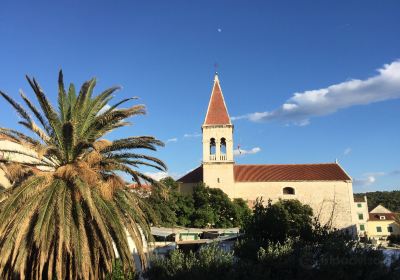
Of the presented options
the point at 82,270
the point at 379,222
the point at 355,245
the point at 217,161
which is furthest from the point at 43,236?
the point at 379,222

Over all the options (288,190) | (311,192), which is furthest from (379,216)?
(288,190)

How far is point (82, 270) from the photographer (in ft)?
35.1

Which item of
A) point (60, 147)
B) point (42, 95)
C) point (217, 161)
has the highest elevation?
point (217, 161)

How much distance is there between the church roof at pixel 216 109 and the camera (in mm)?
47250

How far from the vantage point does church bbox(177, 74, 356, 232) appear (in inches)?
1820

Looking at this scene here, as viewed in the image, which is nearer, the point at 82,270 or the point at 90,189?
the point at 82,270

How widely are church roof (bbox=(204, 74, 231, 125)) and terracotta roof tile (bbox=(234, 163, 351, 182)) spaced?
7.67 m

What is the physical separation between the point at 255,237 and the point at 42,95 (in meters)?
9.21

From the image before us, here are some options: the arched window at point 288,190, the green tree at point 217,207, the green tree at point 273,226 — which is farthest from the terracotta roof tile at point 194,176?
the green tree at point 273,226

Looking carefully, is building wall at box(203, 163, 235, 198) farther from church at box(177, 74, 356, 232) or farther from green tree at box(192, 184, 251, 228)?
green tree at box(192, 184, 251, 228)

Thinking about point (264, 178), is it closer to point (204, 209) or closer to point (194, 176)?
point (194, 176)

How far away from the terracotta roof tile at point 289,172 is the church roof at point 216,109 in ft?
25.2

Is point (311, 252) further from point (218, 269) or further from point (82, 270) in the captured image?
point (82, 270)

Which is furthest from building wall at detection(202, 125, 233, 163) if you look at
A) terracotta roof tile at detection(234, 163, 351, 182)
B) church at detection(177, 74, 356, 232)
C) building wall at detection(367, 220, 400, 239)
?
building wall at detection(367, 220, 400, 239)
